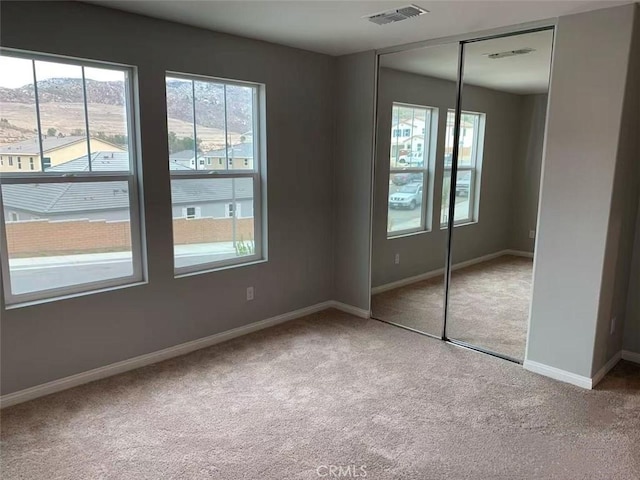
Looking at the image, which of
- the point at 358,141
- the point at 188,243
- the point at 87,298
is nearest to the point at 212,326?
the point at 188,243

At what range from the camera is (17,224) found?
2.70 metres

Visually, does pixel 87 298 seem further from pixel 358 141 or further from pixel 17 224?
pixel 358 141

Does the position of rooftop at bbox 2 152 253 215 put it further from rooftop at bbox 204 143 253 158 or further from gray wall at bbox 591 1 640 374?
gray wall at bbox 591 1 640 374

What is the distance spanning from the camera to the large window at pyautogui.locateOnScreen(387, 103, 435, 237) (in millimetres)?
3910

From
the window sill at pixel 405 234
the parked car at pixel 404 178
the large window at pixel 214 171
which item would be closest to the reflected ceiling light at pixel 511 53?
the parked car at pixel 404 178

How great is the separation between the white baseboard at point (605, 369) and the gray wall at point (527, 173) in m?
0.92

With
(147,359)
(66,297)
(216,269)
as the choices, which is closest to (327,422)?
(147,359)

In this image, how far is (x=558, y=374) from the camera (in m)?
3.10

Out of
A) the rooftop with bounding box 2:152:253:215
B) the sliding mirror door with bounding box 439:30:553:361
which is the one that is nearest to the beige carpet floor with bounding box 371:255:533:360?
the sliding mirror door with bounding box 439:30:553:361

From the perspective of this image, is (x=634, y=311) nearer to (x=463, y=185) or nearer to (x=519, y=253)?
(x=519, y=253)

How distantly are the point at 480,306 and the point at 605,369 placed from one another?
1038 millimetres

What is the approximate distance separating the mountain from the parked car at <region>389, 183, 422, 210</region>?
56.5 inches

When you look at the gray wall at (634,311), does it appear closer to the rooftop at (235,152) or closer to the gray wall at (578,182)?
the gray wall at (578,182)

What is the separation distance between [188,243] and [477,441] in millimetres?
2384
